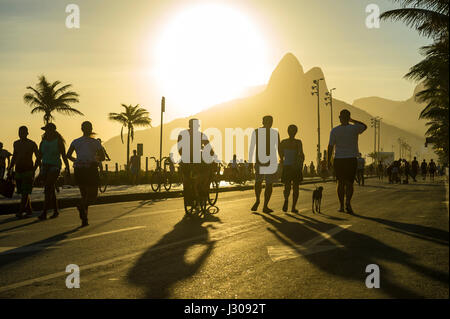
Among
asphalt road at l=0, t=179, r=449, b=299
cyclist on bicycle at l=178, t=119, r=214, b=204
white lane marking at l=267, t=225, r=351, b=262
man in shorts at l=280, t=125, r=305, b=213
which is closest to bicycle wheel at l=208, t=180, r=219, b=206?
cyclist on bicycle at l=178, t=119, r=214, b=204

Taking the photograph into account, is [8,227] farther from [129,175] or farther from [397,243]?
[129,175]

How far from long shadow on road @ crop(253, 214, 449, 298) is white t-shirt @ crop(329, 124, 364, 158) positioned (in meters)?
2.50

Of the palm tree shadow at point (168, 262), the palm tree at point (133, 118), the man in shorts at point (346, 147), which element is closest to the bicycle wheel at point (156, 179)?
the man in shorts at point (346, 147)

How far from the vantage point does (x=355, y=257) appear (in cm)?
598

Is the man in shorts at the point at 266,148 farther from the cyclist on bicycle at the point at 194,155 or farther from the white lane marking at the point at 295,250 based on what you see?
the white lane marking at the point at 295,250

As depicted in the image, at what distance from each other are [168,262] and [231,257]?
0.74 meters

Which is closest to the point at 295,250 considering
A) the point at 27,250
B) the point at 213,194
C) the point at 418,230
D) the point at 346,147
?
the point at 418,230

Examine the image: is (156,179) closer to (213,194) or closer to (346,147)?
(213,194)

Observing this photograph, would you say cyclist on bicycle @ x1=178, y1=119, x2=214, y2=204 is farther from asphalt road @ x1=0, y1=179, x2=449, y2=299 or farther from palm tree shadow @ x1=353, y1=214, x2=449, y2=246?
palm tree shadow @ x1=353, y1=214, x2=449, y2=246

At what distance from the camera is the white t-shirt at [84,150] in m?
10.3

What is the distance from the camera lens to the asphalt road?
179 inches

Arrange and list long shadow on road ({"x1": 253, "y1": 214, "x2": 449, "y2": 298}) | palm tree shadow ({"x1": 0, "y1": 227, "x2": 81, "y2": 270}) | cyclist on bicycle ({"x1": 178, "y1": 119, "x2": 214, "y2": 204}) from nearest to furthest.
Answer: long shadow on road ({"x1": 253, "y1": 214, "x2": 449, "y2": 298})
palm tree shadow ({"x1": 0, "y1": 227, "x2": 81, "y2": 270})
cyclist on bicycle ({"x1": 178, "y1": 119, "x2": 214, "y2": 204})

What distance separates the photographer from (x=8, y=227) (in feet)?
32.6
